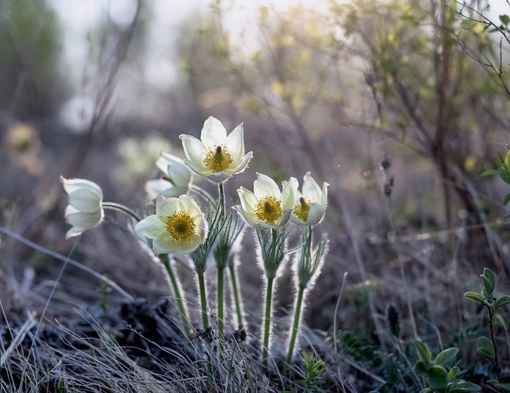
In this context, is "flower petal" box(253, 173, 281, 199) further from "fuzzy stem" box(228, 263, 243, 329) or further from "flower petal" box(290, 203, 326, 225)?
"fuzzy stem" box(228, 263, 243, 329)

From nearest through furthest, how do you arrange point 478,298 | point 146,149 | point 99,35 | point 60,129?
point 478,298 → point 99,35 → point 146,149 → point 60,129

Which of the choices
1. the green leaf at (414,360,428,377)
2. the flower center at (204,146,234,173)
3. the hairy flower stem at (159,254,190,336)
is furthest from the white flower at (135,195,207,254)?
the green leaf at (414,360,428,377)

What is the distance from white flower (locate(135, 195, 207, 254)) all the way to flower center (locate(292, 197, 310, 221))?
24 centimetres

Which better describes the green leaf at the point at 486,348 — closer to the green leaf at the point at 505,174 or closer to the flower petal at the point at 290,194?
the green leaf at the point at 505,174

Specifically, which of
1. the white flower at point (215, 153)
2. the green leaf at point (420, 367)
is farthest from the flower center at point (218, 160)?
the green leaf at point (420, 367)

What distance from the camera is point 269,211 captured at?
5.18ft

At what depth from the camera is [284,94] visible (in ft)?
9.61

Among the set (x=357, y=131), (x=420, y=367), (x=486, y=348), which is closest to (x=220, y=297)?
(x=420, y=367)

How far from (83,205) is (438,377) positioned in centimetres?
105

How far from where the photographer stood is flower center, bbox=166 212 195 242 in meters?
1.61

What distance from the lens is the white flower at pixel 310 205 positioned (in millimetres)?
1575

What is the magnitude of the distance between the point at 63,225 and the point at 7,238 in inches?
45.0

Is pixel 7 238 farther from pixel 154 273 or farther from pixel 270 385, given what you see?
pixel 270 385

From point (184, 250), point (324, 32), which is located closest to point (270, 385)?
point (184, 250)
